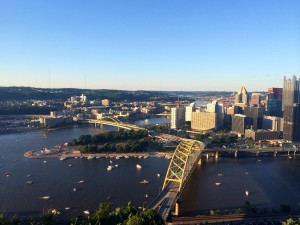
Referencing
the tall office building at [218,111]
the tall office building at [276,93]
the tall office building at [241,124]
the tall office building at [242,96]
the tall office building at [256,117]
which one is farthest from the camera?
the tall office building at [242,96]

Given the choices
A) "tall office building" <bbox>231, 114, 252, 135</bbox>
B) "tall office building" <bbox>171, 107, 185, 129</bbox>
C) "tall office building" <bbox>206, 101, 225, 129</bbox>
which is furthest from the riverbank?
"tall office building" <bbox>206, 101, 225, 129</bbox>

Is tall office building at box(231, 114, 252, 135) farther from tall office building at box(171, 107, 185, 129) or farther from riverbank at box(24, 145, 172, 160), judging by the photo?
riverbank at box(24, 145, 172, 160)

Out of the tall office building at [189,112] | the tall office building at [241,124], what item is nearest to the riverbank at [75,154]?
the tall office building at [241,124]

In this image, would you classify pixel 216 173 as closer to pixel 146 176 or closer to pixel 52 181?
pixel 146 176

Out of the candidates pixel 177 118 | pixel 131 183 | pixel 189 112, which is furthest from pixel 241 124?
pixel 131 183

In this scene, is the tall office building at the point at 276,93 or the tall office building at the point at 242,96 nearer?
the tall office building at the point at 276,93

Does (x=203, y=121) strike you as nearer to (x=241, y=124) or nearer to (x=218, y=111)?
(x=218, y=111)

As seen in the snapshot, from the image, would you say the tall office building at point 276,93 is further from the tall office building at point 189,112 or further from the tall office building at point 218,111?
the tall office building at point 189,112
